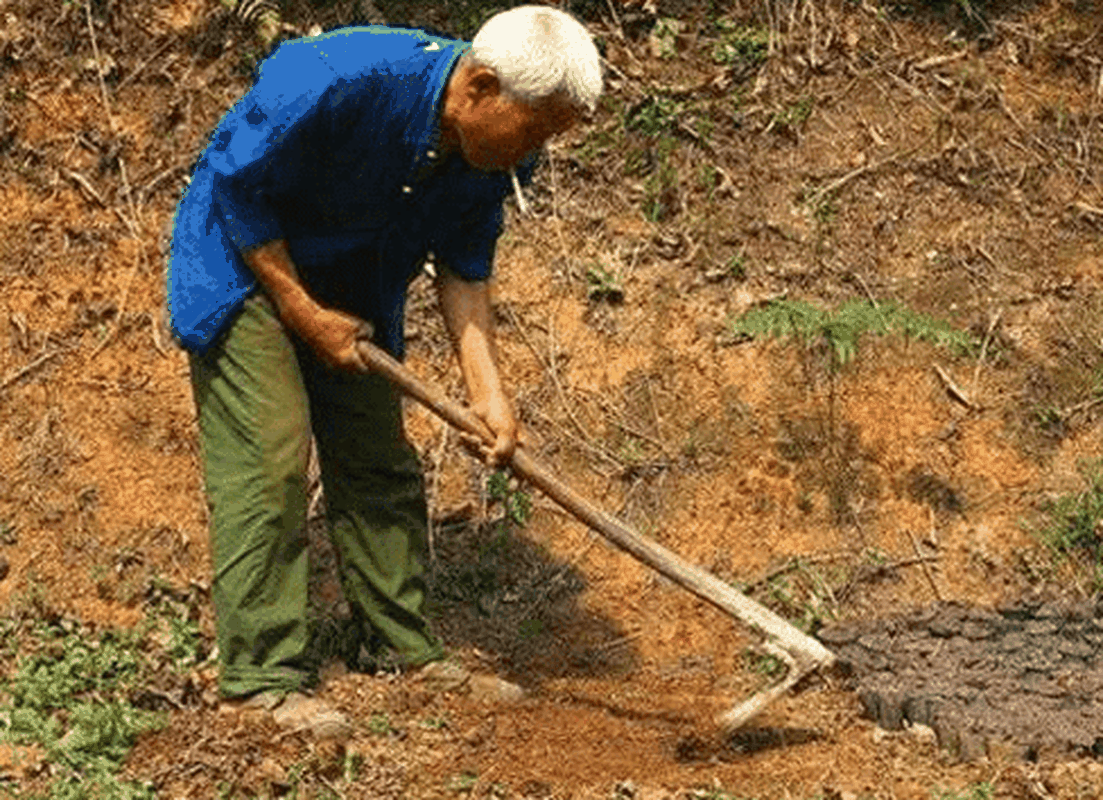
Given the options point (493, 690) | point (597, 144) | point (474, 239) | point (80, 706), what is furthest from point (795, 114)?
point (80, 706)

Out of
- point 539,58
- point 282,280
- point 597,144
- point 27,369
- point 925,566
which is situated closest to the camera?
point 539,58

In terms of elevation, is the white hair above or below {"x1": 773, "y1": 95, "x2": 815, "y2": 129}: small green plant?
above

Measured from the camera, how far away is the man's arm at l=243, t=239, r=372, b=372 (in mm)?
5199

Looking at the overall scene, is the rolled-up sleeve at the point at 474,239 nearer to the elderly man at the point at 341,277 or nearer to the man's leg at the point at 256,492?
the elderly man at the point at 341,277

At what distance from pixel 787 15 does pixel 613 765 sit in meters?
3.94

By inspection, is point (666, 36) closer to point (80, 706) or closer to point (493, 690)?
point (493, 690)

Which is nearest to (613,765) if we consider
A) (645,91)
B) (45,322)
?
(45,322)

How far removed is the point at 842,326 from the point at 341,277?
2.36 meters

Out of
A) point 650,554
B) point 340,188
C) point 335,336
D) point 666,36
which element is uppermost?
point 340,188

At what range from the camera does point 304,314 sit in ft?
17.2

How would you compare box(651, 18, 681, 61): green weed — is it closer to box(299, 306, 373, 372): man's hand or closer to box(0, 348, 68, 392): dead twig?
box(0, 348, 68, 392): dead twig

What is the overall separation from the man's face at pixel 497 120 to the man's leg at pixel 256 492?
2.41 feet

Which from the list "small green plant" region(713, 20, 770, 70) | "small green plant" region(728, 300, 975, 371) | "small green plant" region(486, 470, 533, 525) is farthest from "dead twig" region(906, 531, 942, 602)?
"small green plant" region(713, 20, 770, 70)

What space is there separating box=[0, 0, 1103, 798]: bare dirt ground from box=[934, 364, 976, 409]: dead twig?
0.04 ft
